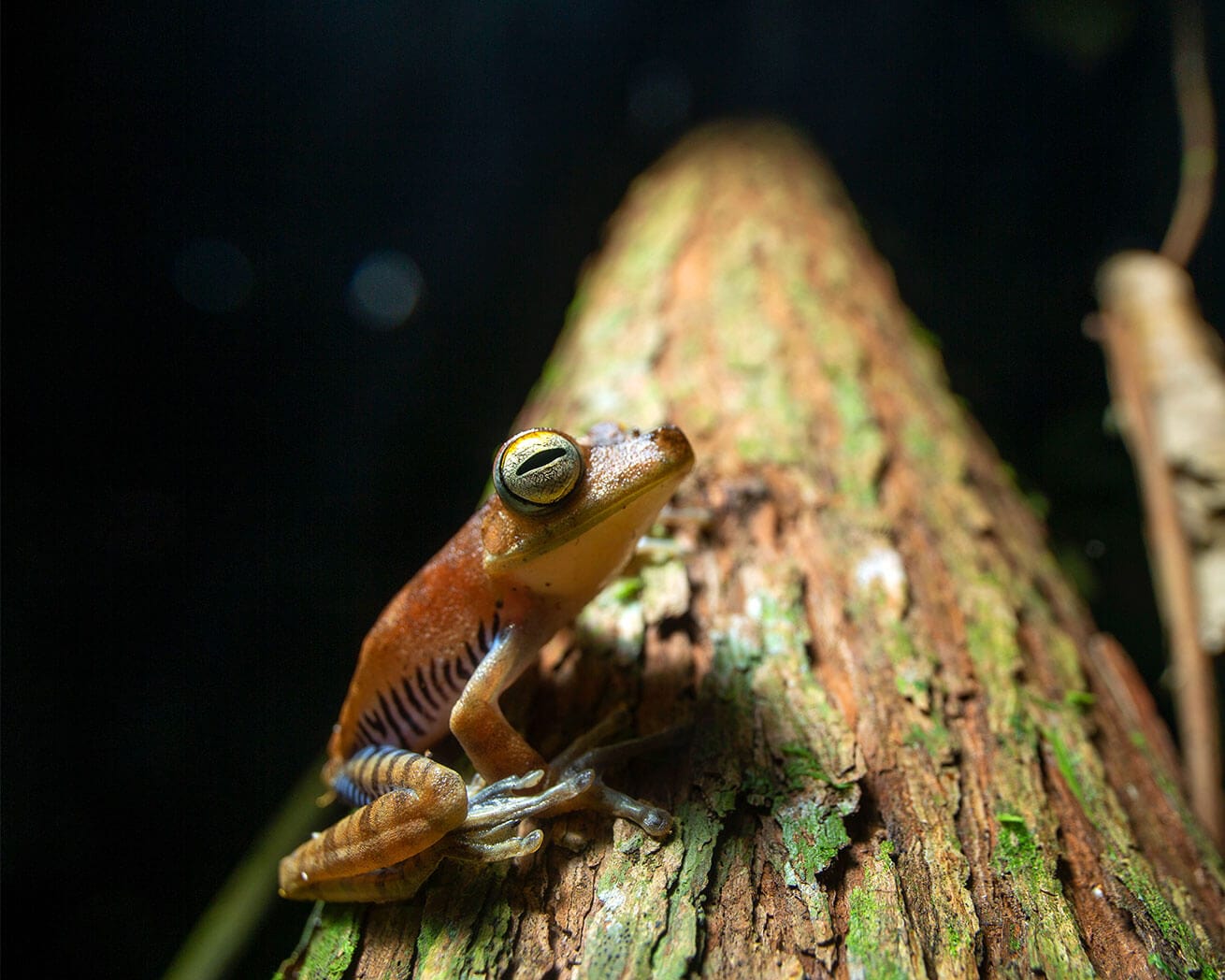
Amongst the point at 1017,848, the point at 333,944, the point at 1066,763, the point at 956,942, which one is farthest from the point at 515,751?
the point at 1066,763

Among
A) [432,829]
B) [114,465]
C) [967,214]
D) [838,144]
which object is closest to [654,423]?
[432,829]

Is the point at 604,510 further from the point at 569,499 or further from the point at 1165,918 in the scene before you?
the point at 1165,918

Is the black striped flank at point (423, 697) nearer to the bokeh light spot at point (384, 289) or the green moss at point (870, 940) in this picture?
the green moss at point (870, 940)

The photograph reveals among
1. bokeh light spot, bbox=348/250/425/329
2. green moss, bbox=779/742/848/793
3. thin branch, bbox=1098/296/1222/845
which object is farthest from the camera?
bokeh light spot, bbox=348/250/425/329

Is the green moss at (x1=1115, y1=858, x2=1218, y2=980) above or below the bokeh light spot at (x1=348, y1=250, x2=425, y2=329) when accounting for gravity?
below

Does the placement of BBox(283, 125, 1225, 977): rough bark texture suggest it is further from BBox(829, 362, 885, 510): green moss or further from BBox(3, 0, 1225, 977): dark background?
BBox(3, 0, 1225, 977): dark background

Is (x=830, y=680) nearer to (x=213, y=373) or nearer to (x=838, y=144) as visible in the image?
(x=213, y=373)

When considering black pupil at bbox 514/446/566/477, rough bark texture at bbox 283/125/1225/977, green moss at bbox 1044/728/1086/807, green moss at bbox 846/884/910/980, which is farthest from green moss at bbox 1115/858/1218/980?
black pupil at bbox 514/446/566/477

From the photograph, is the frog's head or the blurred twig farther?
the blurred twig
